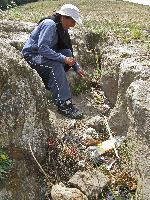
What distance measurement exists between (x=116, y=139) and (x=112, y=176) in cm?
91

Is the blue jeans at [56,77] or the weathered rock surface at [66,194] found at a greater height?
the blue jeans at [56,77]

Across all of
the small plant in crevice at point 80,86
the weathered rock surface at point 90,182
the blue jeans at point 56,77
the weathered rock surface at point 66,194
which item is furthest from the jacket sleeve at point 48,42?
the weathered rock surface at point 66,194

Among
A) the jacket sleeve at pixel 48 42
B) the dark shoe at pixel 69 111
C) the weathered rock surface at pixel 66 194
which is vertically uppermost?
the jacket sleeve at pixel 48 42

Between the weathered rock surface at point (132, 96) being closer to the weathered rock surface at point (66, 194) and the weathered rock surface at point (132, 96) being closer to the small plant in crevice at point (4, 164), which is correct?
the weathered rock surface at point (66, 194)

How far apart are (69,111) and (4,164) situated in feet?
7.71

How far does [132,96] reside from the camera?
664 cm

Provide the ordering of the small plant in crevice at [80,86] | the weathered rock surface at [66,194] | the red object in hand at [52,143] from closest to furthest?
the weathered rock surface at [66,194] → the red object in hand at [52,143] → the small plant in crevice at [80,86]

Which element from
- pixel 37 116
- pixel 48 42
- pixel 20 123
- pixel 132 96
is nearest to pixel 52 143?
pixel 37 116

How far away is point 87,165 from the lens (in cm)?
678

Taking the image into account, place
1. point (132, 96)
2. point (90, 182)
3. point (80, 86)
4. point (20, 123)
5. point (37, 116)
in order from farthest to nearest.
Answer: point (80, 86) → point (37, 116) → point (132, 96) → point (20, 123) → point (90, 182)

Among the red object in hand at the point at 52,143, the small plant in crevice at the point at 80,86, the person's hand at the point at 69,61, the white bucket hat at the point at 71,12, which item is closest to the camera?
the red object in hand at the point at 52,143

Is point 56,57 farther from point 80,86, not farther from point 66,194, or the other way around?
point 66,194

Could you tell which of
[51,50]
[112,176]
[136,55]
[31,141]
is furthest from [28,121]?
[136,55]

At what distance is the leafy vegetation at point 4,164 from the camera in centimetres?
603
